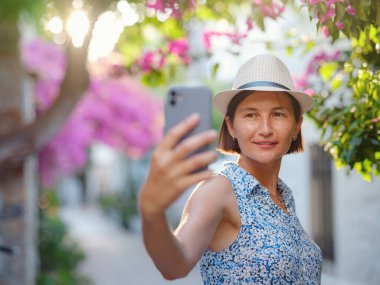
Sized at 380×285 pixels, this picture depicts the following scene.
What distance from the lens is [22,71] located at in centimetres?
863

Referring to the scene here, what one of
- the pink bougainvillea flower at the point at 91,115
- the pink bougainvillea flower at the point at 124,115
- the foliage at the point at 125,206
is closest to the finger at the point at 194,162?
the pink bougainvillea flower at the point at 91,115

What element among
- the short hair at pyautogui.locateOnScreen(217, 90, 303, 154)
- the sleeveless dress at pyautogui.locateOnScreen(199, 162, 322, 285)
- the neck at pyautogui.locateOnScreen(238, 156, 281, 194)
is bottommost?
the sleeveless dress at pyautogui.locateOnScreen(199, 162, 322, 285)

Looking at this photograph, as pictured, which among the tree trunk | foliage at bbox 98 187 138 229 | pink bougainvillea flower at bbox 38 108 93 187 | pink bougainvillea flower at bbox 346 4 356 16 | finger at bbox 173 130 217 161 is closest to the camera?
finger at bbox 173 130 217 161

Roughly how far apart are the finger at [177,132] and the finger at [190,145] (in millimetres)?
17

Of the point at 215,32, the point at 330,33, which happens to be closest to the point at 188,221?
the point at 330,33

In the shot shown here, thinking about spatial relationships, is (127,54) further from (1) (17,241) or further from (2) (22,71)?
(1) (17,241)

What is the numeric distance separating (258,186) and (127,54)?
6.50 meters

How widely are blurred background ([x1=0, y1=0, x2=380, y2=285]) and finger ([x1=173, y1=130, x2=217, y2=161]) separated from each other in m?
0.96

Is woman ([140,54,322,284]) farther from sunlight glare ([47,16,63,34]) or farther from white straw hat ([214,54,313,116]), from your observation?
sunlight glare ([47,16,63,34])

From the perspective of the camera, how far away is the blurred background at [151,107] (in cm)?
326

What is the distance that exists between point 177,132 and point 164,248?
34 cm

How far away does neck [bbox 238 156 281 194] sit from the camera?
2.55 m

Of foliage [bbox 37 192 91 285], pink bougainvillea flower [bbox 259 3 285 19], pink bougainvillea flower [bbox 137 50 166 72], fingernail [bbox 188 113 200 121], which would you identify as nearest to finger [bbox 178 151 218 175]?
fingernail [bbox 188 113 200 121]

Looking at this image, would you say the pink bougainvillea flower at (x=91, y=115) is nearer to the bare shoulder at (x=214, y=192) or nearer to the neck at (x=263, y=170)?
the neck at (x=263, y=170)
